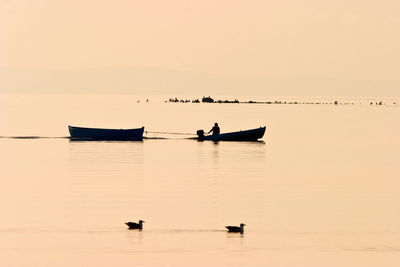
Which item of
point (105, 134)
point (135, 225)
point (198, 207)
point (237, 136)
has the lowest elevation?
point (135, 225)

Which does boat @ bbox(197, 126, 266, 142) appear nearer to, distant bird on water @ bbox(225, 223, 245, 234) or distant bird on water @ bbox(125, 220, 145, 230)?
distant bird on water @ bbox(125, 220, 145, 230)

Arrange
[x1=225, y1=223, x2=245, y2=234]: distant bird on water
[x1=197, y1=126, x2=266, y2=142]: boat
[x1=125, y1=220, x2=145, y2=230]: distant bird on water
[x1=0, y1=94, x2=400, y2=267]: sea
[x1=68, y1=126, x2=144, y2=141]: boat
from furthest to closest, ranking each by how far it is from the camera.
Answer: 1. [x1=68, y1=126, x2=144, y2=141]: boat
2. [x1=197, y1=126, x2=266, y2=142]: boat
3. [x1=125, y1=220, x2=145, y2=230]: distant bird on water
4. [x1=225, y1=223, x2=245, y2=234]: distant bird on water
5. [x1=0, y1=94, x2=400, y2=267]: sea

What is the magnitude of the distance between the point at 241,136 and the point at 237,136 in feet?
1.76

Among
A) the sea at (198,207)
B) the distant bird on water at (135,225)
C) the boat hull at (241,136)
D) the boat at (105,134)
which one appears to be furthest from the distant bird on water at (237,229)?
the boat at (105,134)

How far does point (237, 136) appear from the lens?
243 feet

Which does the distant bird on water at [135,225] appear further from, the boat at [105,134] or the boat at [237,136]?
the boat at [105,134]

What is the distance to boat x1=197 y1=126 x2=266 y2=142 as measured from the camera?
72.5 meters

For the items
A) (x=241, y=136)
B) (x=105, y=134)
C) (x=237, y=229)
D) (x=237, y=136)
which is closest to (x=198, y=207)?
(x=237, y=229)

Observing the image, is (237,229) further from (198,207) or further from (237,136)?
(237,136)

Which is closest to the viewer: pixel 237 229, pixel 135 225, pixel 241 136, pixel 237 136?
pixel 237 229

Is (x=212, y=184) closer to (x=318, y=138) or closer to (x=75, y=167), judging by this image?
(x=75, y=167)

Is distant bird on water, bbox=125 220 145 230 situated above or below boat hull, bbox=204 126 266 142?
below

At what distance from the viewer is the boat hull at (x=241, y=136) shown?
238 ft

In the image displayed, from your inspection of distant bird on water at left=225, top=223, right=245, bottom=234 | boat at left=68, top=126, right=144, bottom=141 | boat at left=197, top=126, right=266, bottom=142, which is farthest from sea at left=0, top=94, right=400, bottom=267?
boat at left=68, top=126, right=144, bottom=141
